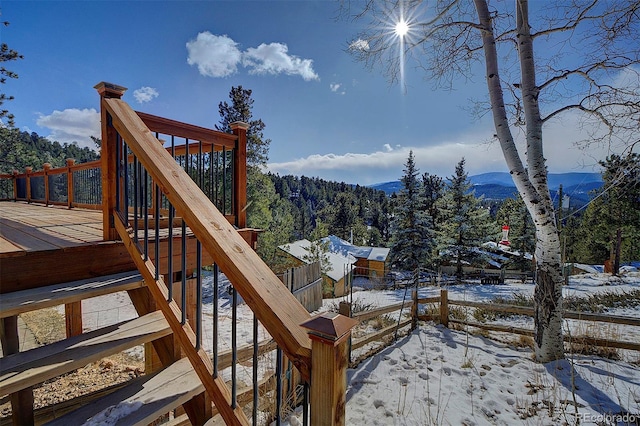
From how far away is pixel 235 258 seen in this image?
1111 mm

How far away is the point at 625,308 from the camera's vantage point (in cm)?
672

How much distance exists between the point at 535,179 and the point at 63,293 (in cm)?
520

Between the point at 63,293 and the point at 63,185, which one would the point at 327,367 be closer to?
the point at 63,293

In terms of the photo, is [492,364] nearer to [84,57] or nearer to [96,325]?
[96,325]

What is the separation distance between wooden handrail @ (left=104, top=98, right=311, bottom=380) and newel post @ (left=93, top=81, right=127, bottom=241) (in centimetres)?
54

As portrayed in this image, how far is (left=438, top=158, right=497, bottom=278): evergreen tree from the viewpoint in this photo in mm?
16438

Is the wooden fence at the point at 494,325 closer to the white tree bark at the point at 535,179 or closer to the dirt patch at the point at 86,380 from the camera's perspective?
the white tree bark at the point at 535,179

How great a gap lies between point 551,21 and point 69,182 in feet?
29.6

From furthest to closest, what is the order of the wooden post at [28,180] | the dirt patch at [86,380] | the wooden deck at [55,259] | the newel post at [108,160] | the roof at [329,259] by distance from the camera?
1. the roof at [329,259]
2. the wooden post at [28,180]
3. the dirt patch at [86,380]
4. the newel post at [108,160]
5. the wooden deck at [55,259]

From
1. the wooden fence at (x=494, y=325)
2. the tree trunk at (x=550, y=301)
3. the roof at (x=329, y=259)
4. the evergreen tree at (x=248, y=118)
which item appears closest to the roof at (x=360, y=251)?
the roof at (x=329, y=259)

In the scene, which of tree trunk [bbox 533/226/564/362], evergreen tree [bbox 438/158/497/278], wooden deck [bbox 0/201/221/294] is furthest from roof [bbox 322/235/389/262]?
wooden deck [bbox 0/201/221/294]

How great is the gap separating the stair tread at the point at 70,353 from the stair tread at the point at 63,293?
225mm

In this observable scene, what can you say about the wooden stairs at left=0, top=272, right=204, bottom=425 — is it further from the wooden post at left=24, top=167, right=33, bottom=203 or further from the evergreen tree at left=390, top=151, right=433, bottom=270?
the evergreen tree at left=390, top=151, right=433, bottom=270

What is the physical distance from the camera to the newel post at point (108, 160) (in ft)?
6.47
